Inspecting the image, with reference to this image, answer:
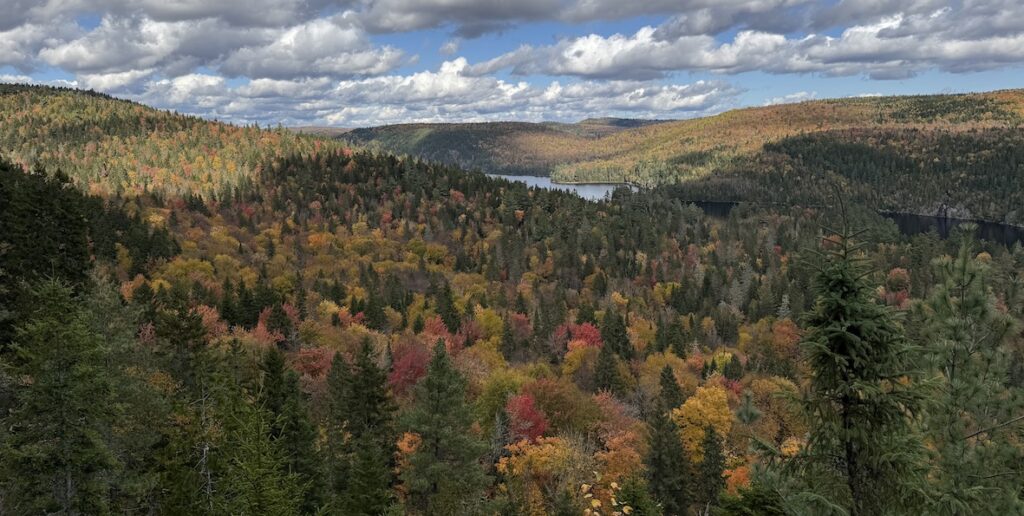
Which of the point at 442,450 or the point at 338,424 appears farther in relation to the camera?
the point at 338,424

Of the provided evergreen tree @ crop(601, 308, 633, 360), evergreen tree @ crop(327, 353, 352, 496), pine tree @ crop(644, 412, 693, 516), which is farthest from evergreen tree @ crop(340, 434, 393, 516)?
evergreen tree @ crop(601, 308, 633, 360)

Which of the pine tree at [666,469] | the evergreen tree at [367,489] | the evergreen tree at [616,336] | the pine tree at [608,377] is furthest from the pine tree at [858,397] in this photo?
the evergreen tree at [616,336]

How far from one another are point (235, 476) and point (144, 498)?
42.4ft

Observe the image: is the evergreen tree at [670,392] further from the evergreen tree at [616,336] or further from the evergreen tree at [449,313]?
the evergreen tree at [449,313]

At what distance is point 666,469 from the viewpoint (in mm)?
52312

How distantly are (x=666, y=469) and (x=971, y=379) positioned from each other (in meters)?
37.4

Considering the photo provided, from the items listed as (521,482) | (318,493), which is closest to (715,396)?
(521,482)

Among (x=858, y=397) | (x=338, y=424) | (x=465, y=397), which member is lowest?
(x=465, y=397)

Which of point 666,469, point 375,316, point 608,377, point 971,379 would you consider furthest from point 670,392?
point 971,379

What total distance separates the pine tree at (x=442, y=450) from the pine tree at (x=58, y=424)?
17.9 meters

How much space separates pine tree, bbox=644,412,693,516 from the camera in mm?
52031

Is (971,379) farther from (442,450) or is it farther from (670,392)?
(670,392)

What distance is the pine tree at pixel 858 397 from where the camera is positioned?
12312 mm

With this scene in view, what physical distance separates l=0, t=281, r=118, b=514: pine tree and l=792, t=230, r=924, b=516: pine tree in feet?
71.4
